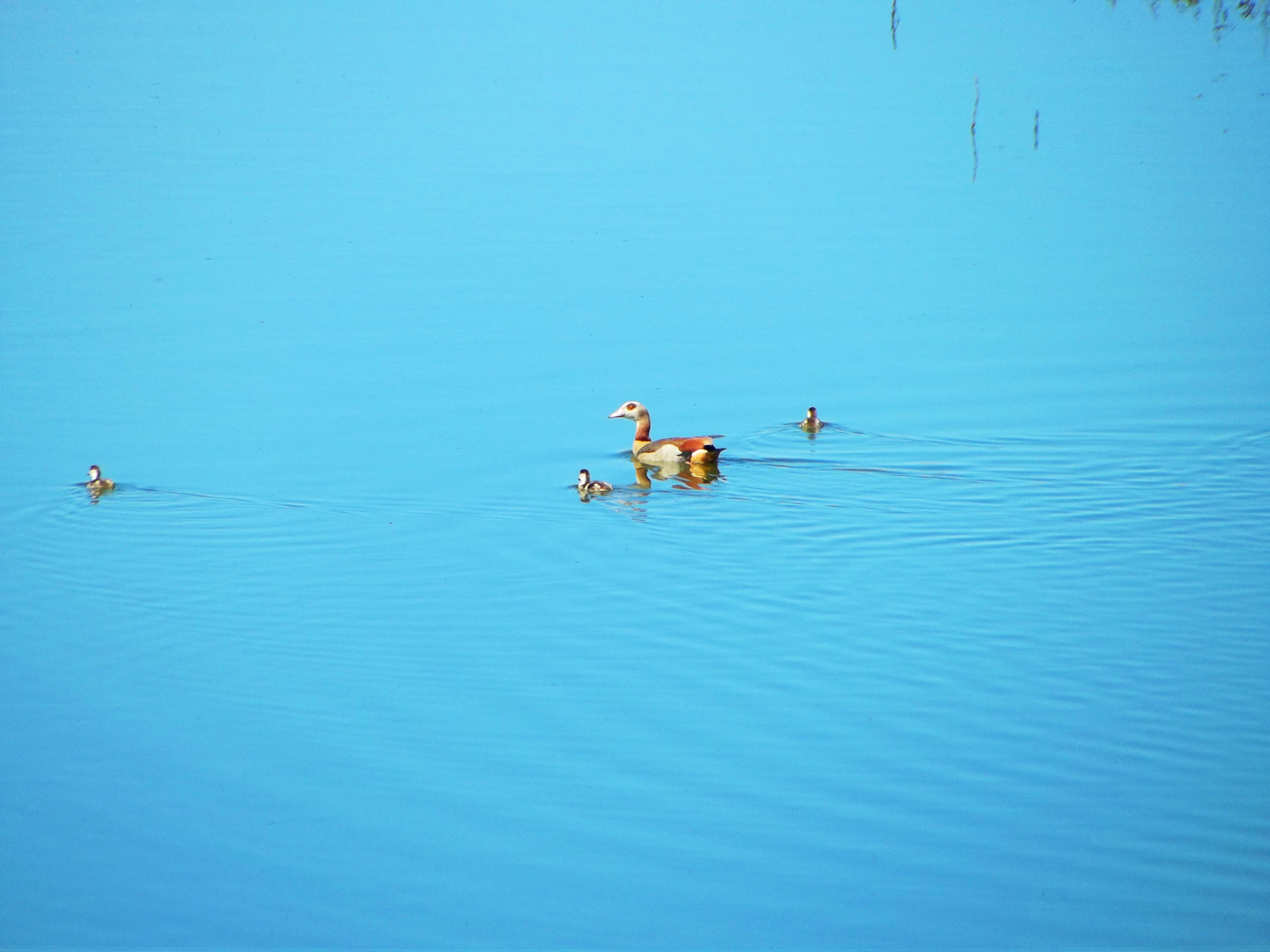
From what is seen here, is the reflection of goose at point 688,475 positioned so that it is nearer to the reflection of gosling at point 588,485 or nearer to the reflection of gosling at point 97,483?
the reflection of gosling at point 588,485

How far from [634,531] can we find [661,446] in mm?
1660

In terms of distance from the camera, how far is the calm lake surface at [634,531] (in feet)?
24.5

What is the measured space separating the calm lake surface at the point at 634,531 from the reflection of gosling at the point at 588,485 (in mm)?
301

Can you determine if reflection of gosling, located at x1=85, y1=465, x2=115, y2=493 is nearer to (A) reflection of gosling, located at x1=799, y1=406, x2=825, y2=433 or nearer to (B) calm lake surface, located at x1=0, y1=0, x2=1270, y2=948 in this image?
(B) calm lake surface, located at x1=0, y1=0, x2=1270, y2=948

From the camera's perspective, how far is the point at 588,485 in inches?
515

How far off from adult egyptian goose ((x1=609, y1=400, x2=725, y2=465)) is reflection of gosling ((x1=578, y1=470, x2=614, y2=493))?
31.8 inches

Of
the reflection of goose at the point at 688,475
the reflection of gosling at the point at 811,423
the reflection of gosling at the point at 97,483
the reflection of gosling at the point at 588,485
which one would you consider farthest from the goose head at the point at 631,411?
the reflection of gosling at the point at 97,483

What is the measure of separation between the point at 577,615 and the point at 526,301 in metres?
8.14

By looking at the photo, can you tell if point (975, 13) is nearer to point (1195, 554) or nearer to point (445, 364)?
point (445, 364)

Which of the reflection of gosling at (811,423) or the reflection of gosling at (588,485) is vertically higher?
the reflection of gosling at (811,423)

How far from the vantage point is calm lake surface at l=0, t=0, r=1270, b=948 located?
7.46 meters

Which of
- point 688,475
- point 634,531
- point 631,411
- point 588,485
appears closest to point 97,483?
point 588,485

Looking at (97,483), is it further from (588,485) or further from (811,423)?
(811,423)

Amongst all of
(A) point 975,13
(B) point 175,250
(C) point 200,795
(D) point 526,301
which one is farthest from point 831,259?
(A) point 975,13
